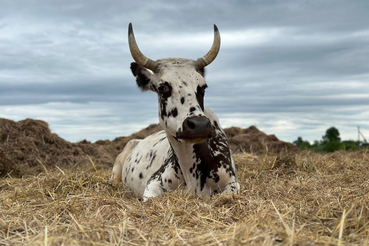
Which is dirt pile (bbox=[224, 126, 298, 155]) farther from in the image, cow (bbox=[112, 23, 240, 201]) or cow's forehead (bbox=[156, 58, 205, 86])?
cow's forehead (bbox=[156, 58, 205, 86])

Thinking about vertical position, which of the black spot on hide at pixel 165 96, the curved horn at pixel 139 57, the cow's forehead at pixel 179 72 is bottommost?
the black spot on hide at pixel 165 96

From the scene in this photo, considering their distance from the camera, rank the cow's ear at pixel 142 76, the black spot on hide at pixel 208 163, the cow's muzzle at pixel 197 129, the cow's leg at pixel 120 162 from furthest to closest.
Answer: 1. the cow's leg at pixel 120 162
2. the cow's ear at pixel 142 76
3. the black spot on hide at pixel 208 163
4. the cow's muzzle at pixel 197 129

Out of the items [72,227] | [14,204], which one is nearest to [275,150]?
[14,204]

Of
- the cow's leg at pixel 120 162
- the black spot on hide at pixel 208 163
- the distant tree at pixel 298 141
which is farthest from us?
the distant tree at pixel 298 141

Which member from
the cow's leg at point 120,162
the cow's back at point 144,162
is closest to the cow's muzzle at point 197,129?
the cow's back at point 144,162

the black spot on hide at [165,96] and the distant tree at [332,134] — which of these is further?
the distant tree at [332,134]

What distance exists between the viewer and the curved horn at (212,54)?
5.77 m

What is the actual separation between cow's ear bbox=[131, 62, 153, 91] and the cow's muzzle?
1.39m

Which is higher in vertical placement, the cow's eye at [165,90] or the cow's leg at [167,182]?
the cow's eye at [165,90]

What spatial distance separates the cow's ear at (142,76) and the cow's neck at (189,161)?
896 millimetres

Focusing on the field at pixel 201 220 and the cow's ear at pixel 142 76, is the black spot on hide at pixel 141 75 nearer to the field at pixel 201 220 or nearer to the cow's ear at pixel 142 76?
the cow's ear at pixel 142 76

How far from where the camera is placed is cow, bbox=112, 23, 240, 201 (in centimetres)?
480

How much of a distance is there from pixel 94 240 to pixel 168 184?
262 cm

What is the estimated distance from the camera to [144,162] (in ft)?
23.9
